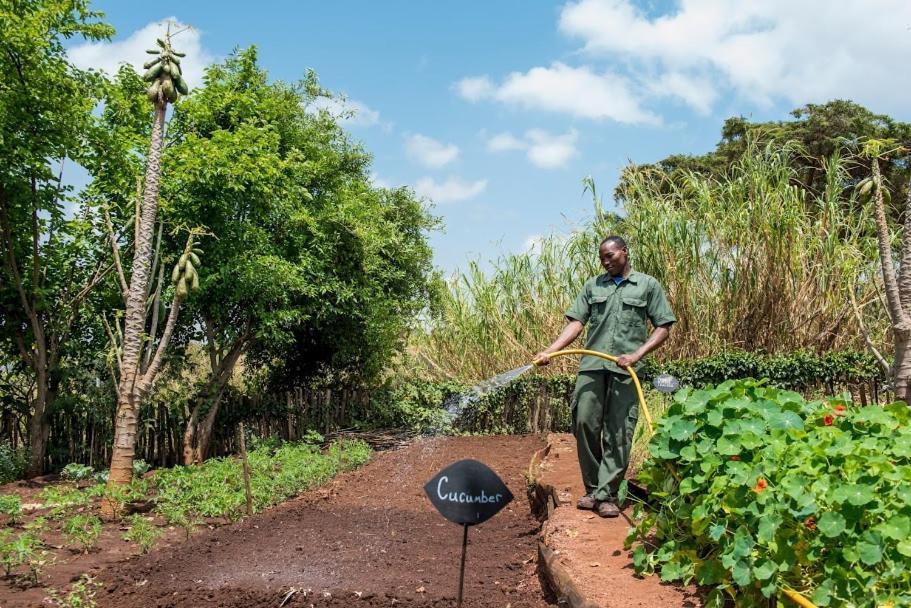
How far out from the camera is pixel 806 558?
2.84 m

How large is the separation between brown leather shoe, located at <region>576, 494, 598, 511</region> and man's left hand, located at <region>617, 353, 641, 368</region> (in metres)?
0.87

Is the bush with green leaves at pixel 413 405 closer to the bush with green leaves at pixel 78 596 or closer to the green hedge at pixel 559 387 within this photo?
the green hedge at pixel 559 387

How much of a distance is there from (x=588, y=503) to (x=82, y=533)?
3.59 meters

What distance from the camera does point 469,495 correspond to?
2.95 m

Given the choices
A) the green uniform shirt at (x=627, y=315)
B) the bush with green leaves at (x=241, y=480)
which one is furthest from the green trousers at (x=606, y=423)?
the bush with green leaves at (x=241, y=480)

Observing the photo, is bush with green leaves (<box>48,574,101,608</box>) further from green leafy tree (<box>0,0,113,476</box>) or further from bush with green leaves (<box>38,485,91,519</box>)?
green leafy tree (<box>0,0,113,476</box>)

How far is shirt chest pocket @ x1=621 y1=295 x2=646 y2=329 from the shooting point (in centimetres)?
460

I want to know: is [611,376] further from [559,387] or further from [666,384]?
[559,387]

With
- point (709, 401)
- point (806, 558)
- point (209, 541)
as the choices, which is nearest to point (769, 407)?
point (709, 401)

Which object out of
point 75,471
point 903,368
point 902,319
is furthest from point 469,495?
point 75,471

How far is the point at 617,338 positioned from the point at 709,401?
1036mm

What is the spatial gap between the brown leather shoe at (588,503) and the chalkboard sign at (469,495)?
71.6 inches

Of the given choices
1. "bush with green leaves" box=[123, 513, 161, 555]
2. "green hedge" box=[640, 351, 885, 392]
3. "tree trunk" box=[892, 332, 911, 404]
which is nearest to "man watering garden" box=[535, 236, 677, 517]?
"tree trunk" box=[892, 332, 911, 404]

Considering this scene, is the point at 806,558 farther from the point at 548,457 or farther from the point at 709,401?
the point at 548,457
